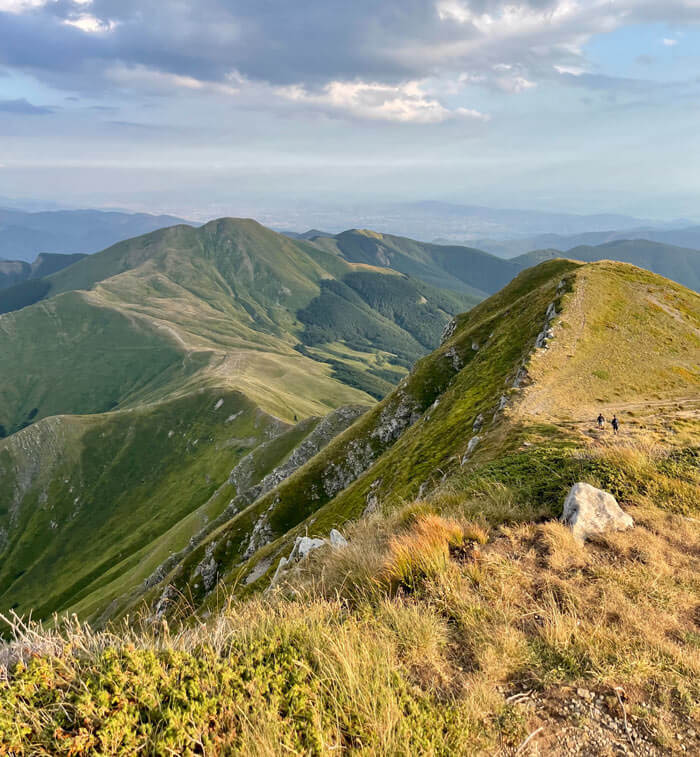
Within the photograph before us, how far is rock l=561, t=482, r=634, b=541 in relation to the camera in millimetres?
9250

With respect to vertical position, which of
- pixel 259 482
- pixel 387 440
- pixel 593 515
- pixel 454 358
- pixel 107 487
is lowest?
pixel 107 487

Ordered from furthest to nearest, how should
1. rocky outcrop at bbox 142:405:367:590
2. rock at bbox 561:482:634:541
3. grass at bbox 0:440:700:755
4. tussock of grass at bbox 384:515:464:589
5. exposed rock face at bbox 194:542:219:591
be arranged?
rocky outcrop at bbox 142:405:367:590 < exposed rock face at bbox 194:542:219:591 < rock at bbox 561:482:634:541 < tussock of grass at bbox 384:515:464:589 < grass at bbox 0:440:700:755

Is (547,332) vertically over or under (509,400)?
over

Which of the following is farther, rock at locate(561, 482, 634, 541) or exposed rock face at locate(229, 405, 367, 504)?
exposed rock face at locate(229, 405, 367, 504)

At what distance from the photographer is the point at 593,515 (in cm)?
946

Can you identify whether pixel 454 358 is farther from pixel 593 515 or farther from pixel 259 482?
pixel 593 515

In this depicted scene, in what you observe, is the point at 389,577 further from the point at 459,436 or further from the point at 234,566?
the point at 234,566

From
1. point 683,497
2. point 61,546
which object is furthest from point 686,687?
point 61,546

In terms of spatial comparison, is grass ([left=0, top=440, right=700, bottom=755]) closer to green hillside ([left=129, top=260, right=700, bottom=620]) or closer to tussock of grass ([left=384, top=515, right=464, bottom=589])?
tussock of grass ([left=384, top=515, right=464, bottom=589])

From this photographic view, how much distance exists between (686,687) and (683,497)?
6.56m

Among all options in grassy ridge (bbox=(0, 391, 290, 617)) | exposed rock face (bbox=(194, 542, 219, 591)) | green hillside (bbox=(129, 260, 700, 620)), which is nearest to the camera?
green hillside (bbox=(129, 260, 700, 620))

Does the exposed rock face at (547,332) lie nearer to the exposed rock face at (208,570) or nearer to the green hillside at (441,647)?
the green hillside at (441,647)

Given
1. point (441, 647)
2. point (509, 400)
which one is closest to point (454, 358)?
point (509, 400)

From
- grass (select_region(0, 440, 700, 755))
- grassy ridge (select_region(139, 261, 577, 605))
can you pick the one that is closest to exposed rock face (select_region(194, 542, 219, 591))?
grassy ridge (select_region(139, 261, 577, 605))
